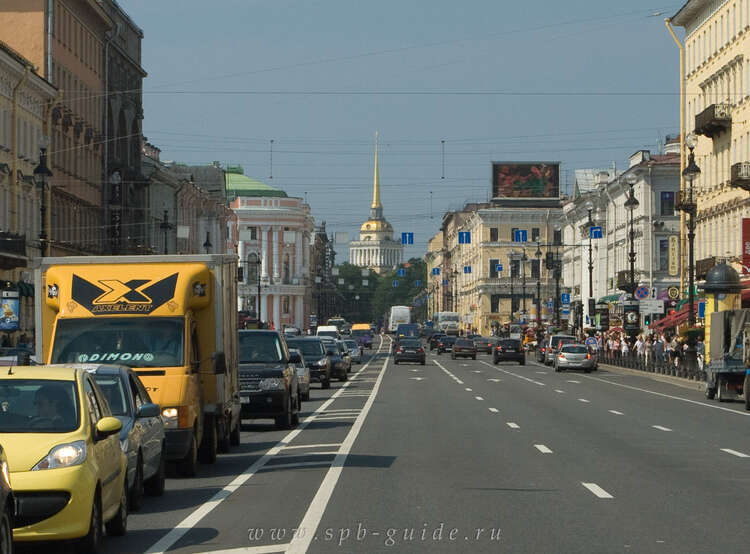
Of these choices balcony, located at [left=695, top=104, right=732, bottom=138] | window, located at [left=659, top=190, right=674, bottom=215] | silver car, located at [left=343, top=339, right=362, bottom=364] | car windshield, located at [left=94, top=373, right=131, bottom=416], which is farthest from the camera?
window, located at [left=659, top=190, right=674, bottom=215]

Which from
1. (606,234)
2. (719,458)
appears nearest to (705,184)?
(606,234)

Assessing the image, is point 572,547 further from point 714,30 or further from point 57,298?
point 714,30

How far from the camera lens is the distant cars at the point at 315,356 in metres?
49.2

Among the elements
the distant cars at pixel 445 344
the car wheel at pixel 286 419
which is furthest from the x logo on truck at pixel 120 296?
the distant cars at pixel 445 344

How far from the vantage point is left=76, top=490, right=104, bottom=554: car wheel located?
1191 centimetres

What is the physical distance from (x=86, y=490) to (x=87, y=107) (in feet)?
231

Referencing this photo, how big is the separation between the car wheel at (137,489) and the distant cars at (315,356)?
110ft

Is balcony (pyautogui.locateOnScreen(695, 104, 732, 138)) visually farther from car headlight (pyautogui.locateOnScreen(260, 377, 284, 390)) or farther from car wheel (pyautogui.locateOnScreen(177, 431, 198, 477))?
car wheel (pyautogui.locateOnScreen(177, 431, 198, 477))

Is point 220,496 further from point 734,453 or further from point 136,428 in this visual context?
point 734,453

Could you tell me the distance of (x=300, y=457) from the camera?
2178cm

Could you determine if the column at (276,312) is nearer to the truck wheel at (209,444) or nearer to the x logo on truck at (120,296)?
the truck wheel at (209,444)

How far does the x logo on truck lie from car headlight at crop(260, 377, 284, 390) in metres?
8.77

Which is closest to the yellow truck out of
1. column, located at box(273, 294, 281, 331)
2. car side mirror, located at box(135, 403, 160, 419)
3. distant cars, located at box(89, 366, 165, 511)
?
distant cars, located at box(89, 366, 165, 511)

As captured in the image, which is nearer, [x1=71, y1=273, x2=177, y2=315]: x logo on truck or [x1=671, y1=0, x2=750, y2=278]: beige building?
[x1=71, y1=273, x2=177, y2=315]: x logo on truck
